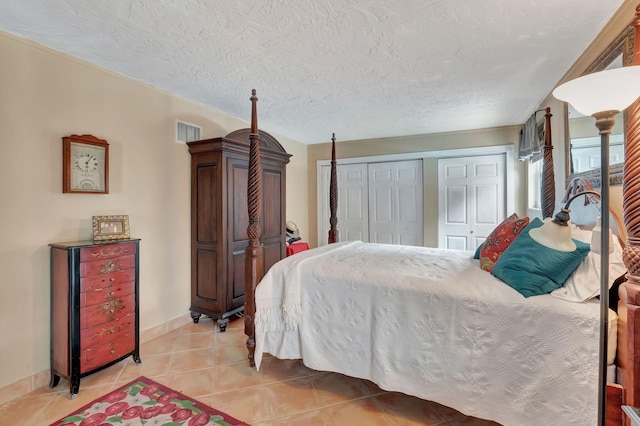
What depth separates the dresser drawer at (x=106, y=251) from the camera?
191 centimetres

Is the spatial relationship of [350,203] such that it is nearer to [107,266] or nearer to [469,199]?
[469,199]

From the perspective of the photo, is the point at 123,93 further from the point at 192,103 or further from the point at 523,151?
the point at 523,151

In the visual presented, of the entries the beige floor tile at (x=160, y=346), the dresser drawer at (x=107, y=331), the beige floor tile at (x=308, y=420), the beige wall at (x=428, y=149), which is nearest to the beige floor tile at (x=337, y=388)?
the beige floor tile at (x=308, y=420)

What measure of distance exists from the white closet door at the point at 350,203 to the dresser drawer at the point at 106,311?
3329 millimetres

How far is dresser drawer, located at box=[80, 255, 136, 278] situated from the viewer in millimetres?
1908

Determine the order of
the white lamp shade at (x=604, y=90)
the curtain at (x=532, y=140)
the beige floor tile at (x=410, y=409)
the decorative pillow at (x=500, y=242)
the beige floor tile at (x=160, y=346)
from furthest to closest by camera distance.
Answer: the curtain at (x=532, y=140), the beige floor tile at (x=160, y=346), the decorative pillow at (x=500, y=242), the beige floor tile at (x=410, y=409), the white lamp shade at (x=604, y=90)

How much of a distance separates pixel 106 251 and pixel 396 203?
3885mm

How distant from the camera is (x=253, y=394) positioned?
1860 mm

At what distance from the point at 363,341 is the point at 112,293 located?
1844 mm

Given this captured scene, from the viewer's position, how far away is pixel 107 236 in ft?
7.19

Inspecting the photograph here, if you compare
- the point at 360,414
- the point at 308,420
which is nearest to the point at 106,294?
the point at 308,420

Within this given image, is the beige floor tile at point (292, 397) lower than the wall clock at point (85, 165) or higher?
lower

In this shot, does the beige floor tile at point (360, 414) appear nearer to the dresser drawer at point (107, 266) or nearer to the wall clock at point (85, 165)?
the dresser drawer at point (107, 266)

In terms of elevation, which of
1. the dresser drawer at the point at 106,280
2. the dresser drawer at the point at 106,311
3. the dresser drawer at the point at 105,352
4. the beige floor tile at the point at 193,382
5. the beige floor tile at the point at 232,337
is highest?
the dresser drawer at the point at 106,280
